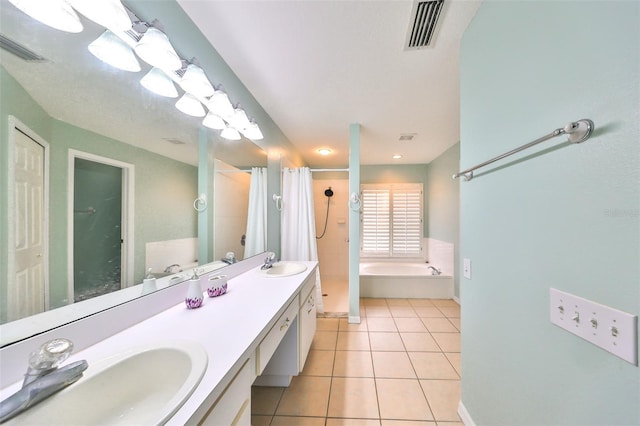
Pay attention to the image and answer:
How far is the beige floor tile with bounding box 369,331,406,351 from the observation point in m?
2.25

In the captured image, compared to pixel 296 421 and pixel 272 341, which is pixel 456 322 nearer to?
pixel 296 421

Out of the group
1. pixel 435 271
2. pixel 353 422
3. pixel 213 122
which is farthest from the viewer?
pixel 435 271

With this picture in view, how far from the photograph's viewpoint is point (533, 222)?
89 cm

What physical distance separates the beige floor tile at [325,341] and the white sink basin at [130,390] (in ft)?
5.85

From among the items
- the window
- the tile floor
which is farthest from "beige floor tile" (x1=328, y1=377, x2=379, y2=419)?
the window

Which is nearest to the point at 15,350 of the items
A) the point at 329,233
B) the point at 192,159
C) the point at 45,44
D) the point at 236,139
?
the point at 45,44

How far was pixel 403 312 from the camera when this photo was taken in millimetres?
3092

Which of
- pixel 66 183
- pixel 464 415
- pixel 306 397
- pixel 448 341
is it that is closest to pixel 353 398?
pixel 306 397

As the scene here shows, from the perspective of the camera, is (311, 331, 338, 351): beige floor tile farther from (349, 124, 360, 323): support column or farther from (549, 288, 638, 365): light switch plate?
(549, 288, 638, 365): light switch plate

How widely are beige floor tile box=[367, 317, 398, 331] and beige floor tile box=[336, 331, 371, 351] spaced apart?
0.66 feet

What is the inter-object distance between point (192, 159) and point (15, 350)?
1.08m

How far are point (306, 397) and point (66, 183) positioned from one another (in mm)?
1895

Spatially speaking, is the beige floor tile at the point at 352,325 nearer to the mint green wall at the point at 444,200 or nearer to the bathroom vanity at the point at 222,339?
the bathroom vanity at the point at 222,339

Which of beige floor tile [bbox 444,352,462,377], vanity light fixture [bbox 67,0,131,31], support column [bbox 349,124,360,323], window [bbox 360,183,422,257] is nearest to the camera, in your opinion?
vanity light fixture [bbox 67,0,131,31]
